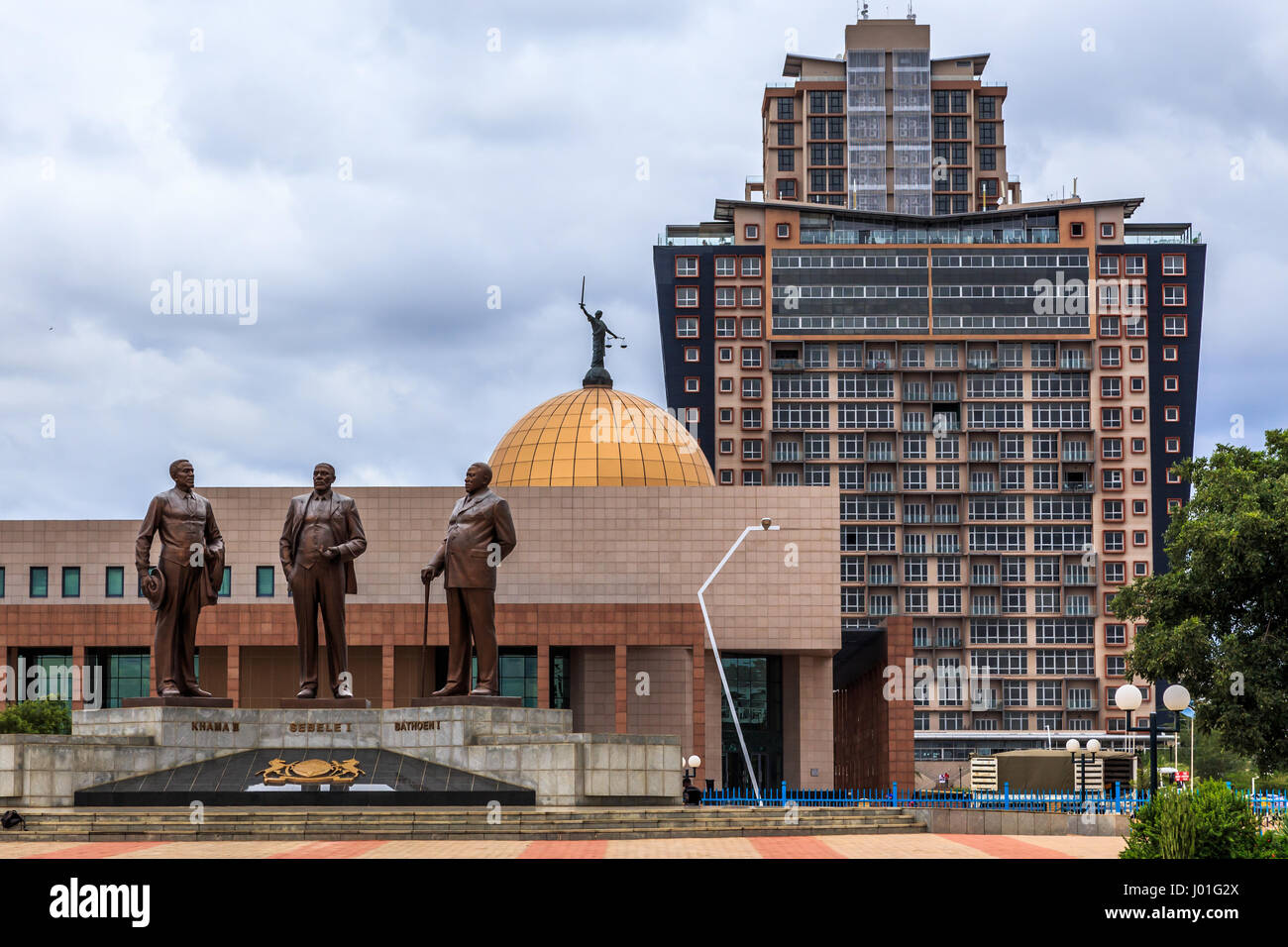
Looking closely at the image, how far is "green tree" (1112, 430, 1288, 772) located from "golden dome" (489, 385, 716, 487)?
27.5 metres

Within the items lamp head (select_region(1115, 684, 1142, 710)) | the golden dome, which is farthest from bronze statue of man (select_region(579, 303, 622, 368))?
lamp head (select_region(1115, 684, 1142, 710))

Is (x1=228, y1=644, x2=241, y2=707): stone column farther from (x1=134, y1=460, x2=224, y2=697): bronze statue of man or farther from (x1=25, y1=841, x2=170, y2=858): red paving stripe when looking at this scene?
(x1=25, y1=841, x2=170, y2=858): red paving stripe

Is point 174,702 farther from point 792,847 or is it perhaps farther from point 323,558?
point 792,847

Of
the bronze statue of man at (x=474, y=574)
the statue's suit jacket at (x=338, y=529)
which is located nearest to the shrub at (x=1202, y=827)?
the bronze statue of man at (x=474, y=574)

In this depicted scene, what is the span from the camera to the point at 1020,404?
121125mm

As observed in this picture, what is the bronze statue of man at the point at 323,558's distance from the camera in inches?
1255

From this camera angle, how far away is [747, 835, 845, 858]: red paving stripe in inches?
894

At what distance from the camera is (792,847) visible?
2475cm

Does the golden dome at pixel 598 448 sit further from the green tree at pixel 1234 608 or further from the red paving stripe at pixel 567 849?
the red paving stripe at pixel 567 849

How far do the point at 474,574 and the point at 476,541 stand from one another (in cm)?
63

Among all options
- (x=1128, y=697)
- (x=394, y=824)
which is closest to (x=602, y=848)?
(x=394, y=824)
